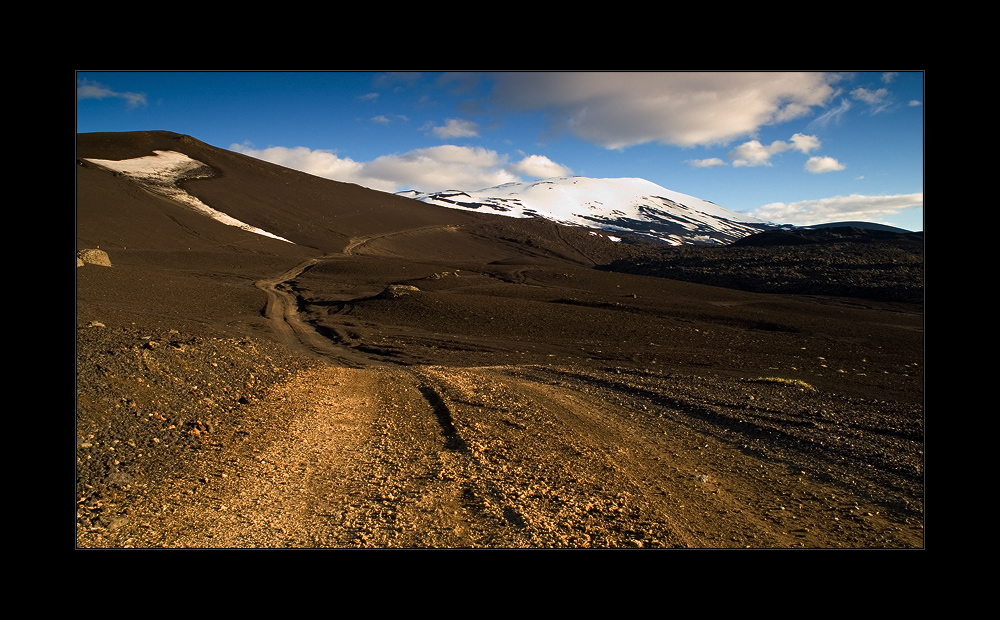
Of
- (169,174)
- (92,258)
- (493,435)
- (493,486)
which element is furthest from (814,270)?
(169,174)

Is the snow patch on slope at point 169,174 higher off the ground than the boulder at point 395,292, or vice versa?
the snow patch on slope at point 169,174

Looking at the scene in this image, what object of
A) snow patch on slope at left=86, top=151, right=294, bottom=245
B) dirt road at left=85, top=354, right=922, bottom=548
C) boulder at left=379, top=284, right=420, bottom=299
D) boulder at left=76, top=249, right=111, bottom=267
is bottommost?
dirt road at left=85, top=354, right=922, bottom=548

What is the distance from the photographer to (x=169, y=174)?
8206cm

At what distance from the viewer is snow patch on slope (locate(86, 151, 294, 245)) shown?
6831 cm

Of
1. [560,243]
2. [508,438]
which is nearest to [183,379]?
[508,438]

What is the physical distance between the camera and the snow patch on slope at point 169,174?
2689 inches

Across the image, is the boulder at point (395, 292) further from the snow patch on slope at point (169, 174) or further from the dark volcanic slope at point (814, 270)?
the snow patch on slope at point (169, 174)

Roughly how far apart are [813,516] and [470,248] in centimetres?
7566

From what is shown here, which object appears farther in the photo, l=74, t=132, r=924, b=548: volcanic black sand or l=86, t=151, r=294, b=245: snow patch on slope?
l=86, t=151, r=294, b=245: snow patch on slope

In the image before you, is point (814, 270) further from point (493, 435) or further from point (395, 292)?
point (493, 435)

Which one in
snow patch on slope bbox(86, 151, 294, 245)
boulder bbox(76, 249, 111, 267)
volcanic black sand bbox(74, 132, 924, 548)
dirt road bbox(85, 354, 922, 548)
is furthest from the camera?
snow patch on slope bbox(86, 151, 294, 245)

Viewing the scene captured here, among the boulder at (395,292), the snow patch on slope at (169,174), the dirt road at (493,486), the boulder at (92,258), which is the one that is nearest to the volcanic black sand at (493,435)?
the dirt road at (493,486)

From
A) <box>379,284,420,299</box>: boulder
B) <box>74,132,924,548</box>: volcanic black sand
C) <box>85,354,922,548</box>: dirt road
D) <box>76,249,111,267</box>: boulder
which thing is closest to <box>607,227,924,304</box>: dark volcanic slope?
<box>74,132,924,548</box>: volcanic black sand

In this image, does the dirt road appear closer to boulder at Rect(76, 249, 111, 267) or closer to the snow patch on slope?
boulder at Rect(76, 249, 111, 267)
